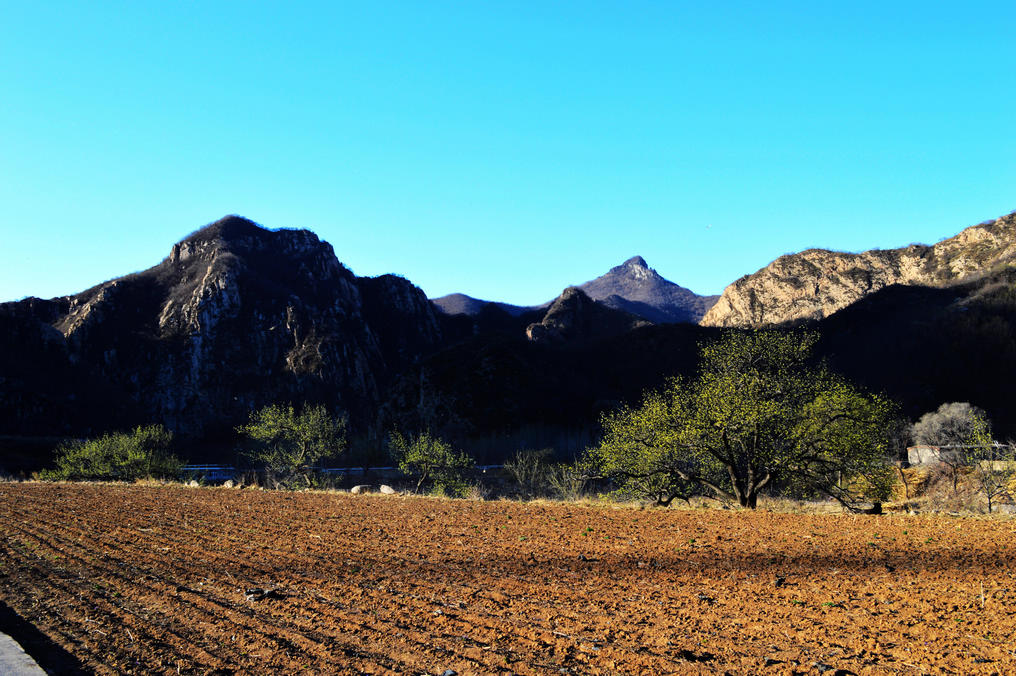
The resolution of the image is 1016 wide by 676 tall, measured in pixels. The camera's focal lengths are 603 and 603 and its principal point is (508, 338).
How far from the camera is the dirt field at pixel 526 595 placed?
7.71 m

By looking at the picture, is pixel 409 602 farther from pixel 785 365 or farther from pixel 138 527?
pixel 785 365

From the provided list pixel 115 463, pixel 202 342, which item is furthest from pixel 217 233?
pixel 115 463

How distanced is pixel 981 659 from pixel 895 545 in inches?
300

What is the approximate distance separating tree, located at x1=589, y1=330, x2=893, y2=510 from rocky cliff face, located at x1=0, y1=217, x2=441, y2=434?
127m

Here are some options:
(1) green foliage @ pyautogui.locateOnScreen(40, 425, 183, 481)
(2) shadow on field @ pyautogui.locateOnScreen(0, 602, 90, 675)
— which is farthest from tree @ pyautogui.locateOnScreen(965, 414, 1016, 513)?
(1) green foliage @ pyautogui.locateOnScreen(40, 425, 183, 481)

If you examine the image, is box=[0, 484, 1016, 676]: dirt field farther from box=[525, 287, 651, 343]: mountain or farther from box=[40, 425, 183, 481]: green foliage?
box=[525, 287, 651, 343]: mountain

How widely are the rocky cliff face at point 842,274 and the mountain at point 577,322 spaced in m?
27.3

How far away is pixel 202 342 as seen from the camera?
495 feet

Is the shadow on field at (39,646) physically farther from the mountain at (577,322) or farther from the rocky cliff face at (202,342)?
the mountain at (577,322)

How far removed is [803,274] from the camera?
16388 cm

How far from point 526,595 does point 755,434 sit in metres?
14.4

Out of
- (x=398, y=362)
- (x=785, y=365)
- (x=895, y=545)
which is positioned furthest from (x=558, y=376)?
(x=895, y=545)

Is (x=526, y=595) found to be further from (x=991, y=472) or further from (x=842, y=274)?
(x=842, y=274)

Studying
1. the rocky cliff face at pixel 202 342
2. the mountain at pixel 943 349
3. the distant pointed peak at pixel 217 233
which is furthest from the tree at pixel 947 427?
the distant pointed peak at pixel 217 233
